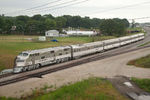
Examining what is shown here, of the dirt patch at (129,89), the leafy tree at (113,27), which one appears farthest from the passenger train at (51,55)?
the leafy tree at (113,27)

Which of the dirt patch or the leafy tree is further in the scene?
the leafy tree

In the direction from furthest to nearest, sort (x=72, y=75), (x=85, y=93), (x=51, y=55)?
1. (x=51, y=55)
2. (x=72, y=75)
3. (x=85, y=93)

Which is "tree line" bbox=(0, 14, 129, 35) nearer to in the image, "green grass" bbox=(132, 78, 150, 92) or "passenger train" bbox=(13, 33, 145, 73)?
"passenger train" bbox=(13, 33, 145, 73)

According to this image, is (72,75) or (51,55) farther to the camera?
(51,55)

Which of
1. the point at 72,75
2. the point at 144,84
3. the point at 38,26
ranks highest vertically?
the point at 38,26

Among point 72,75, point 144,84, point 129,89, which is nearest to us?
point 129,89

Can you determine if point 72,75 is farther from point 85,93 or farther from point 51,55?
point 85,93

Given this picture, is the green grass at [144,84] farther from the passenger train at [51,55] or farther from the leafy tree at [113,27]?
the leafy tree at [113,27]

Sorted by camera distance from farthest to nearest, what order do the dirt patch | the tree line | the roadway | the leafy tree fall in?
the tree line < the leafy tree < the roadway < the dirt patch

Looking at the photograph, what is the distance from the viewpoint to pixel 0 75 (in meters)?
26.5

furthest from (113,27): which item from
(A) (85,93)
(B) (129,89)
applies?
(A) (85,93)

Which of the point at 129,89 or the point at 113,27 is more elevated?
the point at 113,27

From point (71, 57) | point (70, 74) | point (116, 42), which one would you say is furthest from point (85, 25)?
point (70, 74)

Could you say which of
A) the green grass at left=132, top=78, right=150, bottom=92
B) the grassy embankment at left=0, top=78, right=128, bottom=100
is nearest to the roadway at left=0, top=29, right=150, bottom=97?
the grassy embankment at left=0, top=78, right=128, bottom=100
